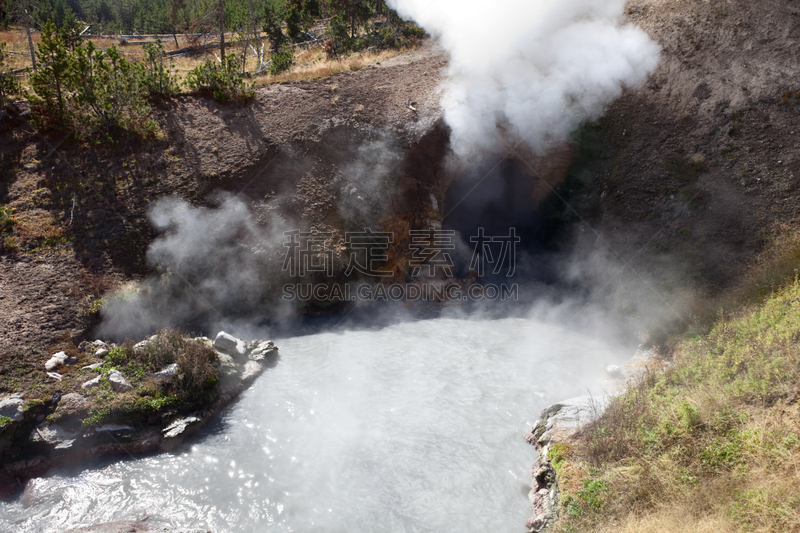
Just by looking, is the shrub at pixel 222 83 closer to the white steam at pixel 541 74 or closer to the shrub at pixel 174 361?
the white steam at pixel 541 74

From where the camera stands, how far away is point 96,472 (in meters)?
6.71

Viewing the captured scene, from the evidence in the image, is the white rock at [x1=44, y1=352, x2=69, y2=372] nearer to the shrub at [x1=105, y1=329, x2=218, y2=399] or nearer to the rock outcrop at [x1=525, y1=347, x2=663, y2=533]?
the shrub at [x1=105, y1=329, x2=218, y2=399]

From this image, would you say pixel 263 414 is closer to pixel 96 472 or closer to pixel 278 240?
pixel 96 472

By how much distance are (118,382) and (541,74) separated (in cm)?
1304

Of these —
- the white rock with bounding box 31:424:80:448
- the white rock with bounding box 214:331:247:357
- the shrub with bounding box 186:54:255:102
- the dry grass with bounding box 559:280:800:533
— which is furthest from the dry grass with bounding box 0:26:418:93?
the dry grass with bounding box 559:280:800:533

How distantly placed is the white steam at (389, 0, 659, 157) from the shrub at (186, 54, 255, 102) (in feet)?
21.3

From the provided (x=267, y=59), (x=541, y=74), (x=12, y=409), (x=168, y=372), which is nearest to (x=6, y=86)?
A: (x=12, y=409)

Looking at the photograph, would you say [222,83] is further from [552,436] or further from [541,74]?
[552,436]

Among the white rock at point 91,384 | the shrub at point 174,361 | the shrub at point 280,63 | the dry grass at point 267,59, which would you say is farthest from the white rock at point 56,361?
the shrub at point 280,63

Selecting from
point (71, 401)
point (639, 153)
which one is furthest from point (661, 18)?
point (71, 401)

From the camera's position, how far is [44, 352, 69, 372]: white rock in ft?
25.5

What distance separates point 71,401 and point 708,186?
554 inches

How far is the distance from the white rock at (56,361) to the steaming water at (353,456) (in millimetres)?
2001

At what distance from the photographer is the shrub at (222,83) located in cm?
1378
